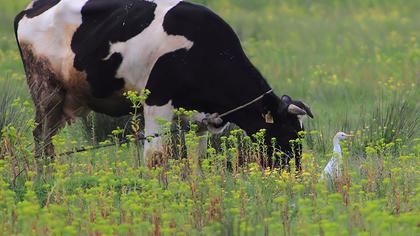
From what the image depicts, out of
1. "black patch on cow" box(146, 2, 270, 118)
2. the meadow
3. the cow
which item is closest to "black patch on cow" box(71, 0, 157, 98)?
the cow

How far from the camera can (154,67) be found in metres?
10.5

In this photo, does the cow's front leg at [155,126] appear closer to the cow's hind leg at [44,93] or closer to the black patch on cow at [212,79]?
the black patch on cow at [212,79]

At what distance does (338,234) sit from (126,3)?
417 cm

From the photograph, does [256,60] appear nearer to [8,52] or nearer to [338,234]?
[8,52]

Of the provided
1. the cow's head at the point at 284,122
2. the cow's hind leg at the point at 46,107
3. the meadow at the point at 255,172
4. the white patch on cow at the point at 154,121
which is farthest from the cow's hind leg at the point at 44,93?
the cow's head at the point at 284,122

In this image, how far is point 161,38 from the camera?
10508mm

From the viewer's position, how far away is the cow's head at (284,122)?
1041cm

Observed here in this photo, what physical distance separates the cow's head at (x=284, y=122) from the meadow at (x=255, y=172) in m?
0.27

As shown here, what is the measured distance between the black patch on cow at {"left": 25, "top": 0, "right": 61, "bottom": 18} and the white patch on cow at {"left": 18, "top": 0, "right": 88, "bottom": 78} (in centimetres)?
8

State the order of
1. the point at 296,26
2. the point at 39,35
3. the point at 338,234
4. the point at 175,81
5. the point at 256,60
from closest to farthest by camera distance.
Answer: the point at 338,234 → the point at 175,81 → the point at 39,35 → the point at 256,60 → the point at 296,26

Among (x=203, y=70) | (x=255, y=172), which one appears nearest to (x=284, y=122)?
(x=203, y=70)

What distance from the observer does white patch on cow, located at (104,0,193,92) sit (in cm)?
1048

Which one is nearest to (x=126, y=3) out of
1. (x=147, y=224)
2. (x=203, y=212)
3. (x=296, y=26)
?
(x=203, y=212)

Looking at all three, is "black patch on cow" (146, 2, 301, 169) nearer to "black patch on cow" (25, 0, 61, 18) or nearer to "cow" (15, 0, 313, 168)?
"cow" (15, 0, 313, 168)
